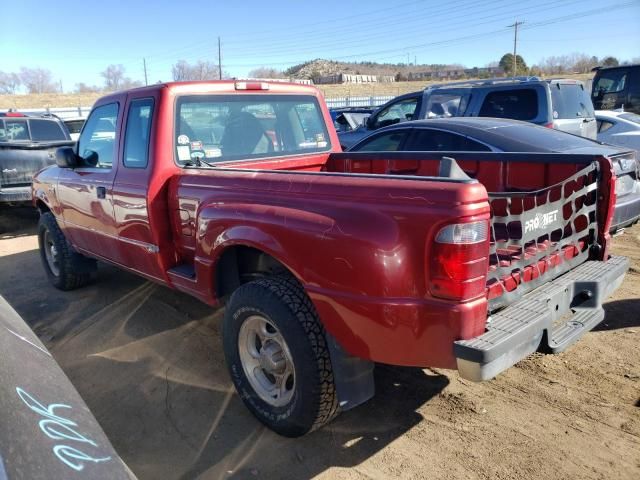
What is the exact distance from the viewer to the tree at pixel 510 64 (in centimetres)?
5483

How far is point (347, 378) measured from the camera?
266 cm

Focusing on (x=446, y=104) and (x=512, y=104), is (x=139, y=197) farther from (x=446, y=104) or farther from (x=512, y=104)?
(x=446, y=104)

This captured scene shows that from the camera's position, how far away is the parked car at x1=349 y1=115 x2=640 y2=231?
5.04 meters

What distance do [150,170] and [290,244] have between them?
1.54 meters

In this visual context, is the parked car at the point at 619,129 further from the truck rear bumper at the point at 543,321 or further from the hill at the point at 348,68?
the hill at the point at 348,68

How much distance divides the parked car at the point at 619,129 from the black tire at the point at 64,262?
8390mm

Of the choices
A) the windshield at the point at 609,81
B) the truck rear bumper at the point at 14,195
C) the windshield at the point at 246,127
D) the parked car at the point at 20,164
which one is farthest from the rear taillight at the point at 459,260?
the windshield at the point at 609,81

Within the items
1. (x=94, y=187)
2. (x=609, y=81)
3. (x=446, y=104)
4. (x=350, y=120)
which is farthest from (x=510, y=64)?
(x=94, y=187)

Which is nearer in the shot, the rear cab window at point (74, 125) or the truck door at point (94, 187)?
the truck door at point (94, 187)

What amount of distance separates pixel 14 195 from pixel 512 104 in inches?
322

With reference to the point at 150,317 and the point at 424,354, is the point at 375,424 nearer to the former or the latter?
the point at 424,354

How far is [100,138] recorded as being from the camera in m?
4.54

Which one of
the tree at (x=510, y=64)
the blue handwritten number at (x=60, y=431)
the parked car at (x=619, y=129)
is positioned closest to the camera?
the blue handwritten number at (x=60, y=431)

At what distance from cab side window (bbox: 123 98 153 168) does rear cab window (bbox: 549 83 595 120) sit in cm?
603
